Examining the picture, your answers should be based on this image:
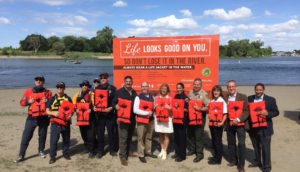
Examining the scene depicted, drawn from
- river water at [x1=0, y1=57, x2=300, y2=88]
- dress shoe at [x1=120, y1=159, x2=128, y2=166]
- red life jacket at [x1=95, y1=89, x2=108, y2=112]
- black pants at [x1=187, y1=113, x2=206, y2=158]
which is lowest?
river water at [x1=0, y1=57, x2=300, y2=88]

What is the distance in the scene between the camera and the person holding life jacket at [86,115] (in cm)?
873

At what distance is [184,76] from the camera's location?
10148 mm

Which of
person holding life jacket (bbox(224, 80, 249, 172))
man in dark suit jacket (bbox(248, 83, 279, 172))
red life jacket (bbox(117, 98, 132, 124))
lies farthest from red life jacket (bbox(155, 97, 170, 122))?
man in dark suit jacket (bbox(248, 83, 279, 172))

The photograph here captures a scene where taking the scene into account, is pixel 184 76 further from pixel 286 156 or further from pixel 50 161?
pixel 50 161

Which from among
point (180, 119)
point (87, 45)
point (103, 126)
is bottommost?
point (103, 126)

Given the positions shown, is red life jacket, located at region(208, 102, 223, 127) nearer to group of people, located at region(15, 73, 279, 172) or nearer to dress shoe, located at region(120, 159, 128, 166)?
group of people, located at region(15, 73, 279, 172)

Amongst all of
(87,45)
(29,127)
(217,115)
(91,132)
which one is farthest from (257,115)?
(87,45)

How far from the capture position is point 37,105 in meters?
8.38

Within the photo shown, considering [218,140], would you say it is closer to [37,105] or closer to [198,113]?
[198,113]

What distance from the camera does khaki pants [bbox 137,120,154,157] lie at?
8656 mm

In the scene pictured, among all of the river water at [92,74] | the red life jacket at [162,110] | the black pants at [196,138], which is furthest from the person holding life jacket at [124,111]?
the river water at [92,74]

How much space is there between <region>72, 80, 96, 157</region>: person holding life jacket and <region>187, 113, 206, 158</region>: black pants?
2503 millimetres

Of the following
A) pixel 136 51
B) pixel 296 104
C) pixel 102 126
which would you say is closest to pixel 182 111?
pixel 102 126

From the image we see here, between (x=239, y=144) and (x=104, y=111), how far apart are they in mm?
3316
